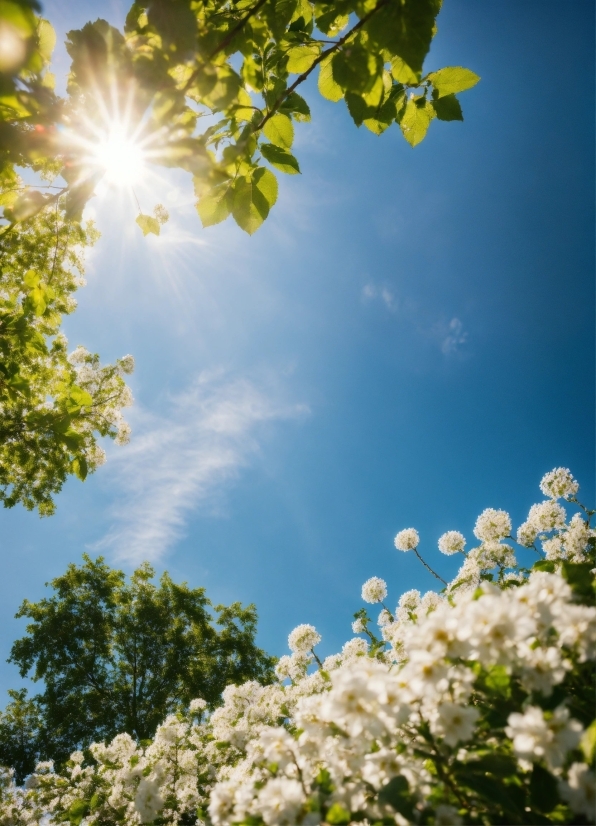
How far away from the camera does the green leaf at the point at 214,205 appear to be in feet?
5.72

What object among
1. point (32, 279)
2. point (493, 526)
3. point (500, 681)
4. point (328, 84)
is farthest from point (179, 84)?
point (493, 526)

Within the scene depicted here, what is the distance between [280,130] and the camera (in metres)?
1.84

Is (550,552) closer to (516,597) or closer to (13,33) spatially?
(516,597)

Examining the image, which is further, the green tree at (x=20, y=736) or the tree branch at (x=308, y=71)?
the green tree at (x=20, y=736)

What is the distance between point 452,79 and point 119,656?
84.3 feet

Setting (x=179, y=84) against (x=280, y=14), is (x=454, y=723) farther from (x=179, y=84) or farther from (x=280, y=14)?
(x=280, y=14)

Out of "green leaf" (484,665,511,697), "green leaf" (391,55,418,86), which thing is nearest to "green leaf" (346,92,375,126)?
"green leaf" (391,55,418,86)

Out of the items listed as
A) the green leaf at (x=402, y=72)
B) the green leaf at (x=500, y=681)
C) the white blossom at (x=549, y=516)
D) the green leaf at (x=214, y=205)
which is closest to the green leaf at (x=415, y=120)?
the green leaf at (x=402, y=72)

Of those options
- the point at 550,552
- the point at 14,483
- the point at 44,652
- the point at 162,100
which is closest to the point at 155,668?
the point at 44,652

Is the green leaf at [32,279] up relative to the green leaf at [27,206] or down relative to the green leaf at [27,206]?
up

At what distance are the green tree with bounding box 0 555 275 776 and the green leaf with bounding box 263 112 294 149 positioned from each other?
865 inches

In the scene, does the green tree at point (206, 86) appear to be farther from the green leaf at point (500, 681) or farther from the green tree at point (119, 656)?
the green tree at point (119, 656)

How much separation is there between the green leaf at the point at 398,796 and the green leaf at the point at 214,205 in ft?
7.46

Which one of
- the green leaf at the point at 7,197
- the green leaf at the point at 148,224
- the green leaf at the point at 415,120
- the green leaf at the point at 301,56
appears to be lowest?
the green leaf at the point at 415,120
